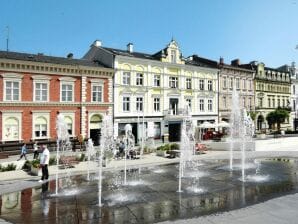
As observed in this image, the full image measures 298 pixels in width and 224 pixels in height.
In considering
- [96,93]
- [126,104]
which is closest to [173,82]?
[126,104]

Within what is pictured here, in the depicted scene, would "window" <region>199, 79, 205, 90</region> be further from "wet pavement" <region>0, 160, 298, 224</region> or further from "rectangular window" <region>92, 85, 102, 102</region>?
"wet pavement" <region>0, 160, 298, 224</region>

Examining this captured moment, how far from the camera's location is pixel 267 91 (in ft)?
195

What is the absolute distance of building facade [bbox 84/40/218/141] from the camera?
39.5m

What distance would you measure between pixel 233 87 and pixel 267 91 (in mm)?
13417

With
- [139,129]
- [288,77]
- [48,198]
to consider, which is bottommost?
[48,198]

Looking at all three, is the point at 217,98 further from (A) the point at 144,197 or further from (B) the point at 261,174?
(A) the point at 144,197

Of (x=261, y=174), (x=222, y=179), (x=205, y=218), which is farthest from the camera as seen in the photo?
(x=261, y=174)

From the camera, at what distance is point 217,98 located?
50.4m

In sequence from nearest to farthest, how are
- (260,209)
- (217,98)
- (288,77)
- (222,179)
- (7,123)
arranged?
1. (260,209)
2. (222,179)
3. (7,123)
4. (217,98)
5. (288,77)

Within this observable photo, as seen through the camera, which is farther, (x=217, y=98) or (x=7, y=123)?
(x=217, y=98)

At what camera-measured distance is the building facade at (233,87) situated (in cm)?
5112

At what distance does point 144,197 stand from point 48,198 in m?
4.09

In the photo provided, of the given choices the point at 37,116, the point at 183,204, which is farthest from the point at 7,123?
the point at 183,204

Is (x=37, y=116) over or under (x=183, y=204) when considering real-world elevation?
over
